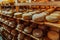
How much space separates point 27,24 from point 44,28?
0.65 meters

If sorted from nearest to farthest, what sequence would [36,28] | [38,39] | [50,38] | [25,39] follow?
[50,38], [38,39], [36,28], [25,39]

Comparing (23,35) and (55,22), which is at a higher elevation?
(55,22)

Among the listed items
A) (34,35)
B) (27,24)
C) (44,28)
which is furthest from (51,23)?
(27,24)

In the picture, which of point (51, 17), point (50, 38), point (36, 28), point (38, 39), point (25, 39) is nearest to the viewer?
point (51, 17)

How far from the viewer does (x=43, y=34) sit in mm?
2219

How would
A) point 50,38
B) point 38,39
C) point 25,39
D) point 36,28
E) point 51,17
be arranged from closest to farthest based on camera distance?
point 51,17 < point 50,38 < point 38,39 < point 36,28 < point 25,39

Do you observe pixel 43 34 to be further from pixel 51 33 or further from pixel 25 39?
pixel 25 39

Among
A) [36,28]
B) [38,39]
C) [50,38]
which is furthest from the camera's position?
[36,28]

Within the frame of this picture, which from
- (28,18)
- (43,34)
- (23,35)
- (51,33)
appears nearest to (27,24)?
(23,35)

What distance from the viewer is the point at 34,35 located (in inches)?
90.7

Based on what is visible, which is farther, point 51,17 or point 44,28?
point 44,28

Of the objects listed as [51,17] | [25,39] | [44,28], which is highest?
[51,17]

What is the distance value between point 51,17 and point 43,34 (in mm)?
540

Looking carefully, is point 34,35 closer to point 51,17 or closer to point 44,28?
point 44,28
